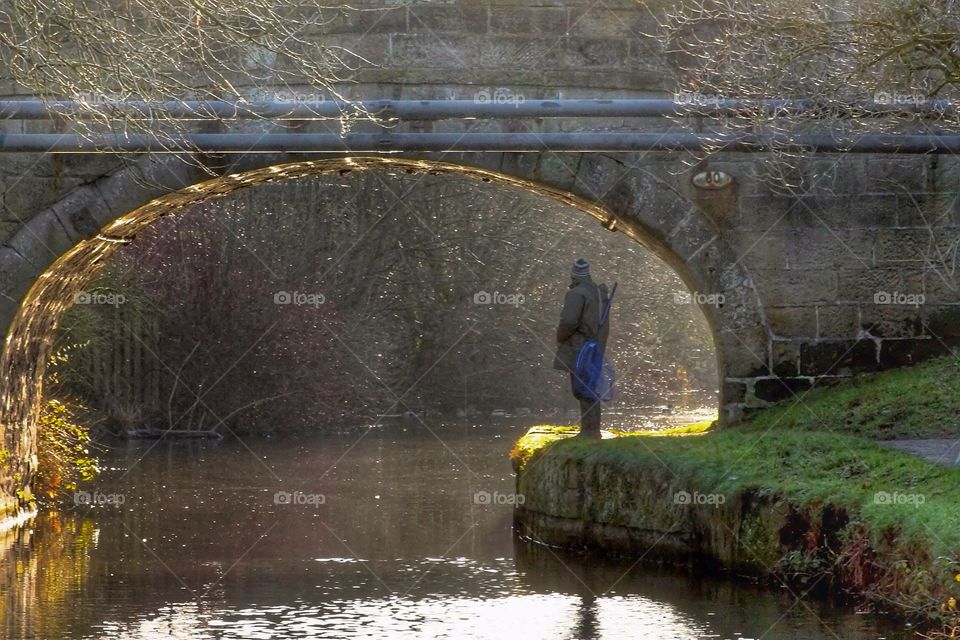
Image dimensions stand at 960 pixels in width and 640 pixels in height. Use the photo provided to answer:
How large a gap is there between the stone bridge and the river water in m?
1.90

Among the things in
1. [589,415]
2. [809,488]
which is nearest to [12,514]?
[589,415]

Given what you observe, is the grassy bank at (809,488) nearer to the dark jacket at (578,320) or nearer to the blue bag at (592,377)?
the blue bag at (592,377)

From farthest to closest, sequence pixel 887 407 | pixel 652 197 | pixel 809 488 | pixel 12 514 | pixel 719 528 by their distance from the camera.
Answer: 1. pixel 12 514
2. pixel 652 197
3. pixel 887 407
4. pixel 719 528
5. pixel 809 488

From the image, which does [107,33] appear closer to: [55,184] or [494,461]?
[55,184]

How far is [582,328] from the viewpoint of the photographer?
1358cm

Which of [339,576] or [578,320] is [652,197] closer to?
[578,320]

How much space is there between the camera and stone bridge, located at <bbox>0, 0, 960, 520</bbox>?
13.1 m

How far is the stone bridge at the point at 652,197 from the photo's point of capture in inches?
514

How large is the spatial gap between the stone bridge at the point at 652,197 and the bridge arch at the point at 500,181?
0.01 m

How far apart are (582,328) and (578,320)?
0.10 m

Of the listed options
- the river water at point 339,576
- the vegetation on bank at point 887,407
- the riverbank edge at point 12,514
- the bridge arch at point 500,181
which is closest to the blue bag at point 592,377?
the bridge arch at point 500,181

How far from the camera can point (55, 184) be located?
13062 millimetres

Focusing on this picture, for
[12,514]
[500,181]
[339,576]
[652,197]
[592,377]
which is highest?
[500,181]

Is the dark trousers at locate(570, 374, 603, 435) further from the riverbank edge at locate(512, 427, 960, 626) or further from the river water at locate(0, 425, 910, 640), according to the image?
the river water at locate(0, 425, 910, 640)
